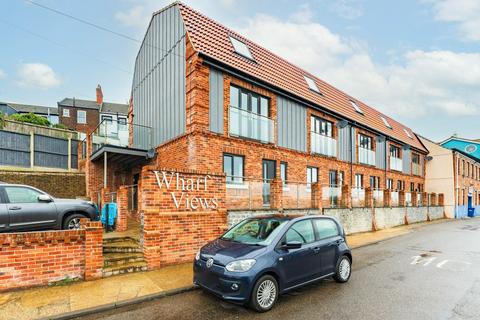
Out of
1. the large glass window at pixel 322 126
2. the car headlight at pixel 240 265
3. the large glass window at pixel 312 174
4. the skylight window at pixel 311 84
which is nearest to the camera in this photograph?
the car headlight at pixel 240 265

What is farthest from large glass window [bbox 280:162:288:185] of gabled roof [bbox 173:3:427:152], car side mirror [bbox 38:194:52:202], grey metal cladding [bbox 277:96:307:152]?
car side mirror [bbox 38:194:52:202]

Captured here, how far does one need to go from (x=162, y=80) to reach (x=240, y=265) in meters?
10.7

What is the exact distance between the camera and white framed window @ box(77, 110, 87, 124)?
4003 centimetres

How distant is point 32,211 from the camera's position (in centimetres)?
692

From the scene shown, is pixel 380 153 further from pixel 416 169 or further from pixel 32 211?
pixel 32 211

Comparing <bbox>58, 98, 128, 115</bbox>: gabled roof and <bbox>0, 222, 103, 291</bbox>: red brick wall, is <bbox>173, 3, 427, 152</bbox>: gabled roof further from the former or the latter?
<bbox>58, 98, 128, 115</bbox>: gabled roof

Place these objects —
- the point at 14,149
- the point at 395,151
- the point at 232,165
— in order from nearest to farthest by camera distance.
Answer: the point at 232,165 → the point at 14,149 → the point at 395,151

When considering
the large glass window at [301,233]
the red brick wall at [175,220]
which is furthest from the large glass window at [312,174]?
the large glass window at [301,233]

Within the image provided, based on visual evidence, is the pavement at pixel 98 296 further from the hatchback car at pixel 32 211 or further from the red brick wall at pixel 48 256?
the hatchback car at pixel 32 211

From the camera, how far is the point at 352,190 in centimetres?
1550

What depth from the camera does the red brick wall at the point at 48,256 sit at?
568 cm

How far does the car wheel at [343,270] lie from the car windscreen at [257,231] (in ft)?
5.79

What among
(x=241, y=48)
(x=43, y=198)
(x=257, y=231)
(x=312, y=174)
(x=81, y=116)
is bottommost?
(x=257, y=231)

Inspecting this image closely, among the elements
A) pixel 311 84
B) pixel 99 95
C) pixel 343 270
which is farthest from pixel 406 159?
pixel 99 95
